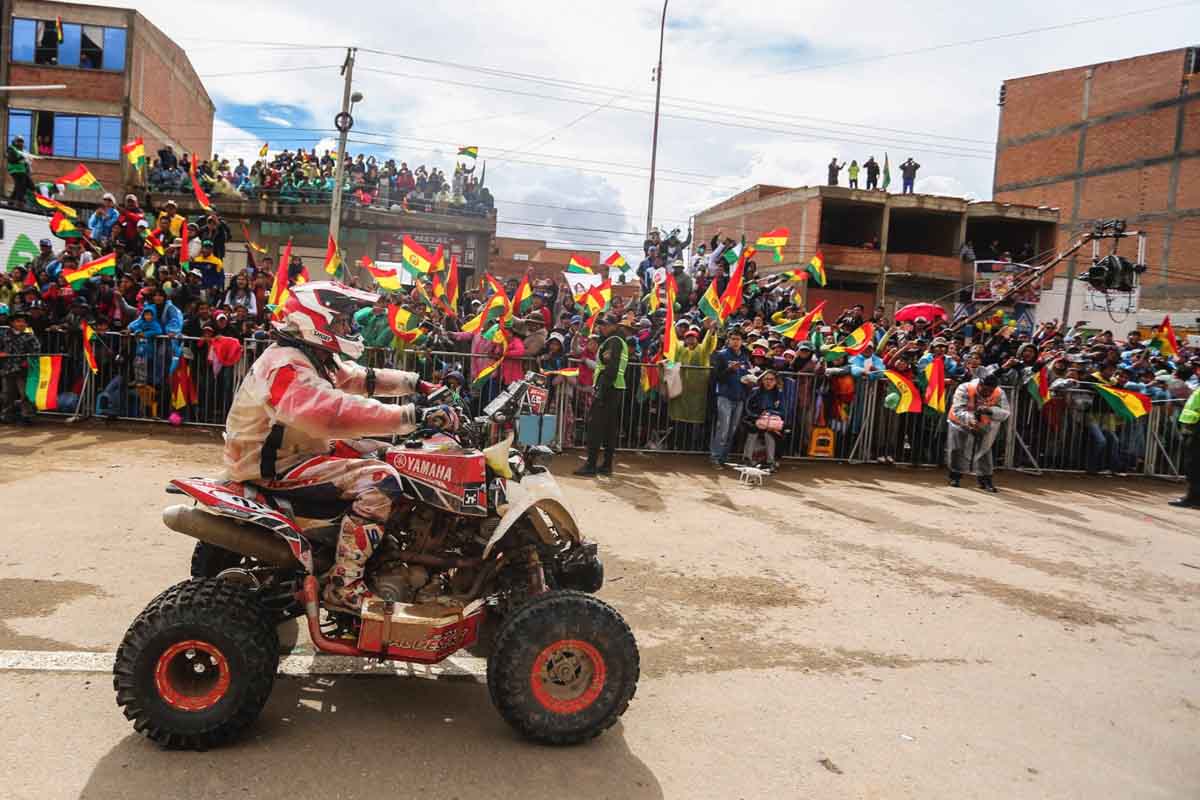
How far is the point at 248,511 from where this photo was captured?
3.66 meters

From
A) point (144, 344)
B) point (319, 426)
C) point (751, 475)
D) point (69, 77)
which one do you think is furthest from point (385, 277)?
point (69, 77)

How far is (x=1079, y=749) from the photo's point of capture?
4062mm

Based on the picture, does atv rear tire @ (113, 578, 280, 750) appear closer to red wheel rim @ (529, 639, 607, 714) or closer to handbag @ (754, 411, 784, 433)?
red wheel rim @ (529, 639, 607, 714)

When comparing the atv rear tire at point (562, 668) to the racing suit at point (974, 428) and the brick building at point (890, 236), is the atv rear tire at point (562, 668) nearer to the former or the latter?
the racing suit at point (974, 428)

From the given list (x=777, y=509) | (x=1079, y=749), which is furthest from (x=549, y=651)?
(x=777, y=509)

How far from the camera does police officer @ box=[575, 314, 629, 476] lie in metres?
10.3

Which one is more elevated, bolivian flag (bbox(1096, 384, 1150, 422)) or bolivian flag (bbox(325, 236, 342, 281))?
bolivian flag (bbox(325, 236, 342, 281))

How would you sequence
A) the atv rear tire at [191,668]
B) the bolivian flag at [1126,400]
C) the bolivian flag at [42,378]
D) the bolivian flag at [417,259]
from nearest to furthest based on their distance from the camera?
the atv rear tire at [191,668]
the bolivian flag at [42,378]
the bolivian flag at [1126,400]
the bolivian flag at [417,259]

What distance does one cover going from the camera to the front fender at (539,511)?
3.87 meters

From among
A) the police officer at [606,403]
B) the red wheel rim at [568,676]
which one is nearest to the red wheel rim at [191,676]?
the red wheel rim at [568,676]

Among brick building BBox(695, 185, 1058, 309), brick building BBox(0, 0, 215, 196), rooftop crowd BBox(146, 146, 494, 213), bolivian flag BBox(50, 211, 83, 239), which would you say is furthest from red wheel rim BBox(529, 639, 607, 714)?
brick building BBox(0, 0, 215, 196)

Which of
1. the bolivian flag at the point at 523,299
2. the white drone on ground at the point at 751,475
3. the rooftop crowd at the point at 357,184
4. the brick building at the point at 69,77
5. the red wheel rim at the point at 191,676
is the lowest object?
the red wheel rim at the point at 191,676

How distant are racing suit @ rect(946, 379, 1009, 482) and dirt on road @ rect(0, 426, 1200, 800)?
239 centimetres

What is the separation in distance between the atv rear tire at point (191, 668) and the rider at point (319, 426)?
0.41 metres
